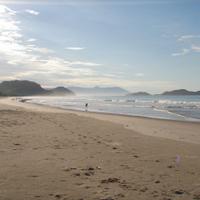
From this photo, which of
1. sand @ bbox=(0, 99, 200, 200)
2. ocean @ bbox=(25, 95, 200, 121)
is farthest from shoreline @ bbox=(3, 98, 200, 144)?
ocean @ bbox=(25, 95, 200, 121)

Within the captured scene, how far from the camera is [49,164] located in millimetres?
7914

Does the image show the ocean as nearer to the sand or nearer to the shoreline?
the shoreline

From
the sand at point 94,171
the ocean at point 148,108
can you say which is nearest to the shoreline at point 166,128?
the sand at point 94,171

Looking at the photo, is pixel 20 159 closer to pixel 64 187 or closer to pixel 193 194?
pixel 64 187

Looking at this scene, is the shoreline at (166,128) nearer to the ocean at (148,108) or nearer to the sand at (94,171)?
the sand at (94,171)

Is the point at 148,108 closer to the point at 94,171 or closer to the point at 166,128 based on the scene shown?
the point at 166,128

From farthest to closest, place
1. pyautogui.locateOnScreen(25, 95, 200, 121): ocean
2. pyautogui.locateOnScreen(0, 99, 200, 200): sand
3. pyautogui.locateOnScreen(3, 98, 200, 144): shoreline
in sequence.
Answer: pyautogui.locateOnScreen(25, 95, 200, 121): ocean → pyautogui.locateOnScreen(3, 98, 200, 144): shoreline → pyautogui.locateOnScreen(0, 99, 200, 200): sand

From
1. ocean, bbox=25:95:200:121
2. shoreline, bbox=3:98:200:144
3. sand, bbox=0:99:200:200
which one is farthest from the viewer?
ocean, bbox=25:95:200:121

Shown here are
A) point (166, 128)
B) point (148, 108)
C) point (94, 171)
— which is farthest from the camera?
point (148, 108)

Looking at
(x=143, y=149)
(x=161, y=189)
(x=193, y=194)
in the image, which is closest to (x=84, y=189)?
(x=161, y=189)

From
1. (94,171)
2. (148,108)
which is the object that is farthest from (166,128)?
(148,108)

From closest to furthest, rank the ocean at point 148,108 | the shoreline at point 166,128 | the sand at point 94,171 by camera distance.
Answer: the sand at point 94,171 < the shoreline at point 166,128 < the ocean at point 148,108

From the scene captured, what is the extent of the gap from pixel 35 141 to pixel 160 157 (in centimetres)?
439

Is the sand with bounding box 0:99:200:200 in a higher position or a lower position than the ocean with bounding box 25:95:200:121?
lower
